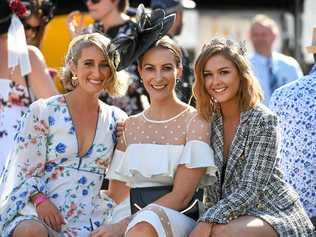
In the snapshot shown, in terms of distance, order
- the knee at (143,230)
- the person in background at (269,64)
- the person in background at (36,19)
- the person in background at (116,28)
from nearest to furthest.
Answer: the knee at (143,230) < the person in background at (36,19) < the person in background at (116,28) < the person in background at (269,64)

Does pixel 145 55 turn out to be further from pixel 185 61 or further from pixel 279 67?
pixel 279 67

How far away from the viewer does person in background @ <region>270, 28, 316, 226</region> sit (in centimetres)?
543

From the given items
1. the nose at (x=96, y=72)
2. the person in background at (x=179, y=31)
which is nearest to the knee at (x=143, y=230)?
the nose at (x=96, y=72)

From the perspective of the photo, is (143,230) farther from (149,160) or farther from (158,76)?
(158,76)

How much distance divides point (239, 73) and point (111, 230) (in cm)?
108

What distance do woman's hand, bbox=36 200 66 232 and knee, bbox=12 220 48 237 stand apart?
3.1 inches

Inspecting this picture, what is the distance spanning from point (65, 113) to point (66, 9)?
5881 millimetres

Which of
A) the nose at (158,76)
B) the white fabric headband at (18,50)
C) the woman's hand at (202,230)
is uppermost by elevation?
the white fabric headband at (18,50)

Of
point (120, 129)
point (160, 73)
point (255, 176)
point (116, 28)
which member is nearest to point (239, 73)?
point (160, 73)

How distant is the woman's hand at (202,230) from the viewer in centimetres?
483

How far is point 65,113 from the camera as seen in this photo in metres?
5.34

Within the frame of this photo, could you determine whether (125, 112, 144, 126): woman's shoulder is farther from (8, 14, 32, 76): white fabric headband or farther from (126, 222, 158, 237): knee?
(8, 14, 32, 76): white fabric headband

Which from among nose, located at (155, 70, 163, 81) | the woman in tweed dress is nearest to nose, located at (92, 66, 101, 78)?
nose, located at (155, 70, 163, 81)

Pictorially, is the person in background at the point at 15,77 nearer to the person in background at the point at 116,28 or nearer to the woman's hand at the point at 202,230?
the person in background at the point at 116,28
